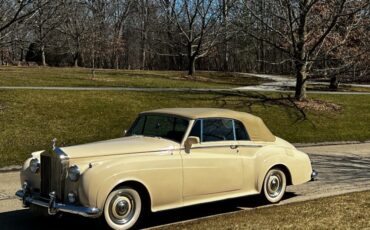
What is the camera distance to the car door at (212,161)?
7.79 meters

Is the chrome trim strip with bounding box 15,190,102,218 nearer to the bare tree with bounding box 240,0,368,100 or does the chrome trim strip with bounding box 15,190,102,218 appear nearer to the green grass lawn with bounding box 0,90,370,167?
the green grass lawn with bounding box 0,90,370,167

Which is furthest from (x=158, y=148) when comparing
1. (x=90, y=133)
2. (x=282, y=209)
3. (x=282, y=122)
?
(x=282, y=122)

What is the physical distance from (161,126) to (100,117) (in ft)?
31.5

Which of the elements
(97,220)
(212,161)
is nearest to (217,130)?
(212,161)

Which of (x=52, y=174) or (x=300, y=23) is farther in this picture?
(x=300, y=23)

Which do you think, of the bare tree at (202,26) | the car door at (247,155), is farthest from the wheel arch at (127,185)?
the bare tree at (202,26)

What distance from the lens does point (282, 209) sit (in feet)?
26.1

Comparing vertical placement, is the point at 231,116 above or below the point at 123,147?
above

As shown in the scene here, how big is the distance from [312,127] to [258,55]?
46.9 metres

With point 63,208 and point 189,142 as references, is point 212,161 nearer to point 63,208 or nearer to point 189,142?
point 189,142

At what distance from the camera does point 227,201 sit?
905 cm

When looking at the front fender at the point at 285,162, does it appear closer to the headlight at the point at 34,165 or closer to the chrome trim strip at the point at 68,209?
the chrome trim strip at the point at 68,209

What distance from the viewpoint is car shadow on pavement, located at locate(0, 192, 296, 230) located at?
24.3ft

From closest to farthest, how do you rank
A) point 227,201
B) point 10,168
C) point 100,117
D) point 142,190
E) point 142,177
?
point 142,177, point 142,190, point 227,201, point 10,168, point 100,117
